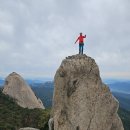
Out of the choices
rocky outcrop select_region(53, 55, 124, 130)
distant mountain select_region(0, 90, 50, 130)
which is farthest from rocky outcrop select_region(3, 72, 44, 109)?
rocky outcrop select_region(53, 55, 124, 130)

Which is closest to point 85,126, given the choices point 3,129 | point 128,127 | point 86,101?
point 86,101

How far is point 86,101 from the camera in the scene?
95.2 feet

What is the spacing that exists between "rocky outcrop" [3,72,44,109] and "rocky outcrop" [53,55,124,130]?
143 feet

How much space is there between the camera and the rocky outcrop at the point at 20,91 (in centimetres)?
7269

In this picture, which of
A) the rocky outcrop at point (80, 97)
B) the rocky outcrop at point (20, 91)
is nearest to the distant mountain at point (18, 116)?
the rocky outcrop at point (20, 91)

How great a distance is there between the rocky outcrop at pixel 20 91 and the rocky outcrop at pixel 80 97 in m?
43.6

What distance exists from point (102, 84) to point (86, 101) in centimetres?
170

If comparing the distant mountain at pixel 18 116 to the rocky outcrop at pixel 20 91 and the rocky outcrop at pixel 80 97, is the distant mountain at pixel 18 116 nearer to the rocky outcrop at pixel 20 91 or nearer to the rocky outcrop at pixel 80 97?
the rocky outcrop at pixel 20 91

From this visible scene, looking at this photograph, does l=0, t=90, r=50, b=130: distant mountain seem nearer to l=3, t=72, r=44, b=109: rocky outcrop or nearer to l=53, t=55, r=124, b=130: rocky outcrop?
l=3, t=72, r=44, b=109: rocky outcrop

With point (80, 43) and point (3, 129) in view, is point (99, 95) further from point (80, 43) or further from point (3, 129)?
point (3, 129)

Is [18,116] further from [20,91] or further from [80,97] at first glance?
[80,97]

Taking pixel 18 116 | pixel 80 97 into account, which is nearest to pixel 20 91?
pixel 18 116

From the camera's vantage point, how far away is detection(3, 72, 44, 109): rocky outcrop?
72.7 meters

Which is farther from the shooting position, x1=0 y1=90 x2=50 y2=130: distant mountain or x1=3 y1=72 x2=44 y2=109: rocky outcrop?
x1=3 y1=72 x2=44 y2=109: rocky outcrop
